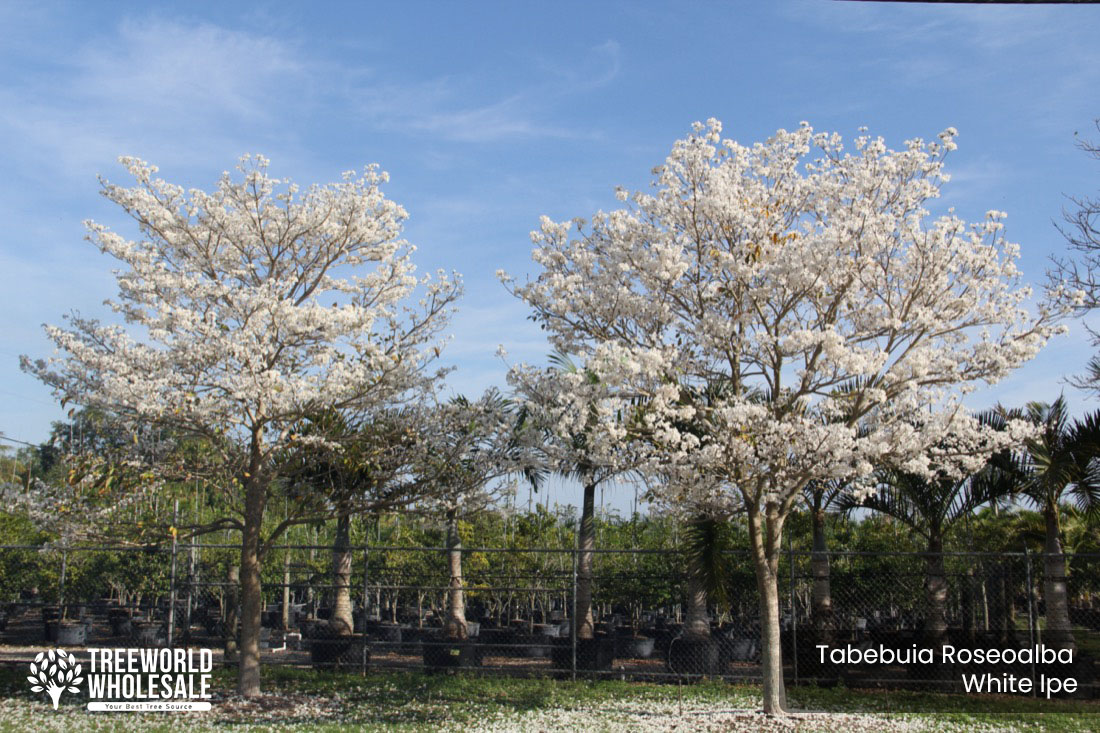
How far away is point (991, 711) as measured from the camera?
10.9 m

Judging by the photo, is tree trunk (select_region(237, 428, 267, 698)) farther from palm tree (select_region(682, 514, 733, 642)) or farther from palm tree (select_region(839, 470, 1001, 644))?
palm tree (select_region(839, 470, 1001, 644))

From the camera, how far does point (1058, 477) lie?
41.0 ft

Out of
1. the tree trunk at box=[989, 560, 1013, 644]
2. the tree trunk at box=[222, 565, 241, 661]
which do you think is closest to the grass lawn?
the tree trunk at box=[989, 560, 1013, 644]

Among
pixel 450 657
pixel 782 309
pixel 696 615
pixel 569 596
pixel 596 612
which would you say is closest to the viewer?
pixel 782 309

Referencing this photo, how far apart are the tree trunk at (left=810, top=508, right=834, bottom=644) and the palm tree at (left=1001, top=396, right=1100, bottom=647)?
9.84 ft

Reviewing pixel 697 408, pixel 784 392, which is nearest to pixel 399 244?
pixel 697 408

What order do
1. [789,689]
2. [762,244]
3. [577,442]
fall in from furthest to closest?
[577,442]
[789,689]
[762,244]

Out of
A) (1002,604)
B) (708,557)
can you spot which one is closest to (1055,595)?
(1002,604)

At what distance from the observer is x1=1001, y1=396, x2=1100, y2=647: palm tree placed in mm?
12391

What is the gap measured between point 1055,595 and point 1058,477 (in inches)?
68.8

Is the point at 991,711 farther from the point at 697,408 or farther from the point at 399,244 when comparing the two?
the point at 399,244

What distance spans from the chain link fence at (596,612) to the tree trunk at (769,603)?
1208mm

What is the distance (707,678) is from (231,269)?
9094 millimetres

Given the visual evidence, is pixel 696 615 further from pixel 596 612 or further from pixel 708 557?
pixel 596 612
